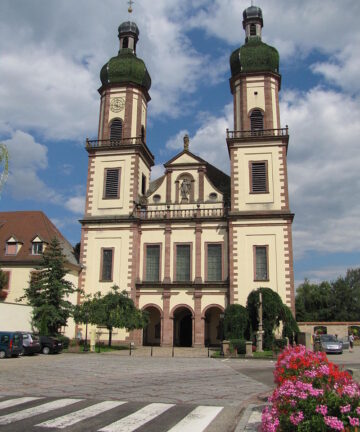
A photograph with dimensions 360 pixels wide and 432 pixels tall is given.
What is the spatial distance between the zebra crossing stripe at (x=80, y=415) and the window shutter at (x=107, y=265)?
26.6m

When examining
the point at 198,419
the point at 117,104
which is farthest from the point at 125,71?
the point at 198,419

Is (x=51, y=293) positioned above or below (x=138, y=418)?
above

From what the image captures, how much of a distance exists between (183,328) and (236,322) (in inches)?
318

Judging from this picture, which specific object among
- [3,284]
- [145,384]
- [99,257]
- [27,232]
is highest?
[27,232]

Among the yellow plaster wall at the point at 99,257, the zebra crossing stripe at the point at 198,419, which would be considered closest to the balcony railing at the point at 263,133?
the yellow plaster wall at the point at 99,257

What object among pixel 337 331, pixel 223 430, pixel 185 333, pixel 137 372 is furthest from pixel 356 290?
pixel 223 430

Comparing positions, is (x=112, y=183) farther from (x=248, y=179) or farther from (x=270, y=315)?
(x=270, y=315)

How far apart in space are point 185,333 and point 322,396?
34115mm

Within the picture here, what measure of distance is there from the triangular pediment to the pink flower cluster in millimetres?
33503

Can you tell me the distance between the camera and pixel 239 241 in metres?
35.9

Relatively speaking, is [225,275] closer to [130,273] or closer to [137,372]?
[130,273]

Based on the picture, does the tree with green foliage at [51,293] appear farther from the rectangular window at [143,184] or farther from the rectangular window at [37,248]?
the rectangular window at [143,184]

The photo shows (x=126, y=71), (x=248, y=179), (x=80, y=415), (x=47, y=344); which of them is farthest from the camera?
(x=126, y=71)

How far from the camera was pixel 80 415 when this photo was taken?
9.80 metres
